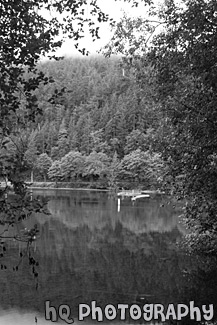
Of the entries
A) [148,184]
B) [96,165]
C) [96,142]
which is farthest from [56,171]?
[148,184]

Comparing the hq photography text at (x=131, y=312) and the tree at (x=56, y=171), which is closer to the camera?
the hq photography text at (x=131, y=312)

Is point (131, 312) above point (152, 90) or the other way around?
the other way around

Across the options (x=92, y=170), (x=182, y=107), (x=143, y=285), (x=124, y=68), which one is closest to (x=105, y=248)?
(x=143, y=285)

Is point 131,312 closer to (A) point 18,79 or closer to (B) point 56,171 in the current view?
(A) point 18,79

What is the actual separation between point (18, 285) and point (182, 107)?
24.6ft

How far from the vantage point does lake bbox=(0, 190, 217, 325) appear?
9844 mm

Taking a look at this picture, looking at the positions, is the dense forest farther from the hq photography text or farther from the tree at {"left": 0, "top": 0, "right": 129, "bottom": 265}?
the hq photography text

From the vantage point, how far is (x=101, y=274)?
505 inches

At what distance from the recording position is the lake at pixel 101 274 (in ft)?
32.3

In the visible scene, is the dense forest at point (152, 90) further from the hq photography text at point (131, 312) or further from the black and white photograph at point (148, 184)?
the hq photography text at point (131, 312)

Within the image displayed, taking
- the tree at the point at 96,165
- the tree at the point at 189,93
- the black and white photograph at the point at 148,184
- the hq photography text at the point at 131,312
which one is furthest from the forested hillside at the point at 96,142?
the tree at the point at 189,93

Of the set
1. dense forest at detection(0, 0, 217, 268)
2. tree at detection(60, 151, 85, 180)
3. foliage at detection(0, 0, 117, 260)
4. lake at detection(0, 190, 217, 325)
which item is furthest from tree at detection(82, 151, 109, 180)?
foliage at detection(0, 0, 117, 260)

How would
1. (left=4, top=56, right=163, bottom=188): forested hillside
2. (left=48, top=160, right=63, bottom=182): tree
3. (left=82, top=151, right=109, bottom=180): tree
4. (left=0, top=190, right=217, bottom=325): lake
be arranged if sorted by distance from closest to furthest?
(left=0, top=190, right=217, bottom=325): lake → (left=4, top=56, right=163, bottom=188): forested hillside → (left=82, top=151, right=109, bottom=180): tree → (left=48, top=160, right=63, bottom=182): tree

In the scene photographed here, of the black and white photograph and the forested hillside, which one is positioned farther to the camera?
the forested hillside
